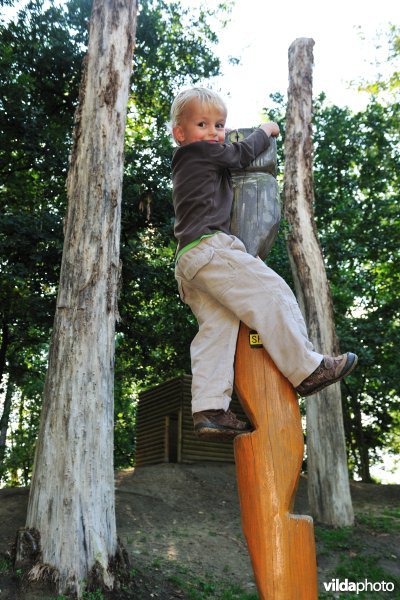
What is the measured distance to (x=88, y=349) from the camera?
607cm

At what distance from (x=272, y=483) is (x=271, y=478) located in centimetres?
2

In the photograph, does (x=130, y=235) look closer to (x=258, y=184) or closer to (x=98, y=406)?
(x=98, y=406)

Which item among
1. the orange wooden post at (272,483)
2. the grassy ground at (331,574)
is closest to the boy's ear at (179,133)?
the orange wooden post at (272,483)

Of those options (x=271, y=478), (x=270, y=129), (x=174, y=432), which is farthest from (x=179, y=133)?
(x=174, y=432)

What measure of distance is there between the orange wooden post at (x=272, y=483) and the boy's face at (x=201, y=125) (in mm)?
972

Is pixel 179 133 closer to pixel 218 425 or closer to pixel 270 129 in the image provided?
pixel 270 129

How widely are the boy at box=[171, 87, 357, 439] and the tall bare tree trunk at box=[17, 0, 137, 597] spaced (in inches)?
148

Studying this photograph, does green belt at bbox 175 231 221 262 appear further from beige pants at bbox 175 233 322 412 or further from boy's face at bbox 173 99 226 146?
boy's face at bbox 173 99 226 146

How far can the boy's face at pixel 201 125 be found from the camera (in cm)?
245

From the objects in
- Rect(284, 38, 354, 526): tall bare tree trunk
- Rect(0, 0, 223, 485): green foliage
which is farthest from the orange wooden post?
Rect(0, 0, 223, 485): green foliage

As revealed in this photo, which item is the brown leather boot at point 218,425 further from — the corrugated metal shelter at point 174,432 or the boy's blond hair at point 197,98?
the corrugated metal shelter at point 174,432

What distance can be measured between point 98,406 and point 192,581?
91.5 inches

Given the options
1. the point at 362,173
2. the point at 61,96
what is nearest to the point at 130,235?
the point at 61,96

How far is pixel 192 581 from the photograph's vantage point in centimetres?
651
